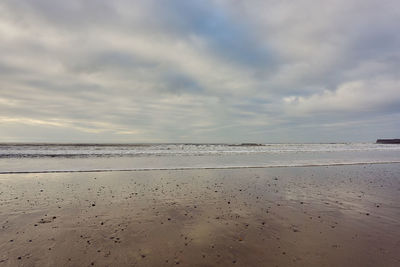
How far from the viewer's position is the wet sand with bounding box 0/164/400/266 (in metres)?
4.86

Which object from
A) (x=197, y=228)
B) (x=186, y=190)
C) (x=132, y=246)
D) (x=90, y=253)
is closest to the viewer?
(x=90, y=253)

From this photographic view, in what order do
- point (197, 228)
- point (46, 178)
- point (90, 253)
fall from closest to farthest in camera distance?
point (90, 253) < point (197, 228) < point (46, 178)

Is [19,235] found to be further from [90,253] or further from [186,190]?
[186,190]

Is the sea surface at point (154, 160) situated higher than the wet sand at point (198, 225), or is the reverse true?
the sea surface at point (154, 160)

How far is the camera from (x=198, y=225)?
667 centimetres

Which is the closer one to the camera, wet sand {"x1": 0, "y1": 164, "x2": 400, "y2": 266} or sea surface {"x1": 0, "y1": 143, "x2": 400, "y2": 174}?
wet sand {"x1": 0, "y1": 164, "x2": 400, "y2": 266}

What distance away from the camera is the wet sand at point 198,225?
486 centimetres

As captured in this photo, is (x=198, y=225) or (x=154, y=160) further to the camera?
(x=154, y=160)

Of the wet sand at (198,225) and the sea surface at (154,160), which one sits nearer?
the wet sand at (198,225)

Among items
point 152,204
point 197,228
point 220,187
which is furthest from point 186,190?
point 197,228

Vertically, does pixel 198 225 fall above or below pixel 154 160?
below

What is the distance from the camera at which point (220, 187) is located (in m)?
11.7

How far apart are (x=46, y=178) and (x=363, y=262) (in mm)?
15953

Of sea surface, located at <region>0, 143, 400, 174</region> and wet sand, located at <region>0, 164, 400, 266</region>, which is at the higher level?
sea surface, located at <region>0, 143, 400, 174</region>
